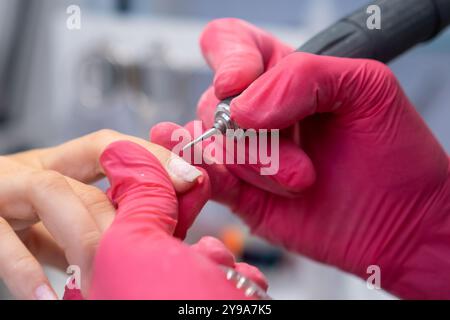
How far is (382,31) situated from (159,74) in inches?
33.7

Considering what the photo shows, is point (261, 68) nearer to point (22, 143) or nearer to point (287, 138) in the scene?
point (287, 138)

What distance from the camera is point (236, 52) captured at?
0.77 m

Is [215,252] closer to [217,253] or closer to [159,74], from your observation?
[217,253]

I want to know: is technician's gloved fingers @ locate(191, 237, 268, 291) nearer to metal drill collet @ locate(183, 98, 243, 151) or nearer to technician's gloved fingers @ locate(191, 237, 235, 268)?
technician's gloved fingers @ locate(191, 237, 235, 268)

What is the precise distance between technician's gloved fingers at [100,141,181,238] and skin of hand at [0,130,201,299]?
2 centimetres

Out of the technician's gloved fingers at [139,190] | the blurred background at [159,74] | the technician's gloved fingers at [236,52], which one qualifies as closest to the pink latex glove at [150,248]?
the technician's gloved fingers at [139,190]

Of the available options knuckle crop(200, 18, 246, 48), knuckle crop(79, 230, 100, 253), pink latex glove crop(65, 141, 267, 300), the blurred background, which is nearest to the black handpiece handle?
knuckle crop(200, 18, 246, 48)

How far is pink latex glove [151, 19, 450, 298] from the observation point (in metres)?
0.69

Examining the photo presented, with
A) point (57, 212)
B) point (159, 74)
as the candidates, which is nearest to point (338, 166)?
point (57, 212)

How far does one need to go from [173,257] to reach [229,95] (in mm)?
256

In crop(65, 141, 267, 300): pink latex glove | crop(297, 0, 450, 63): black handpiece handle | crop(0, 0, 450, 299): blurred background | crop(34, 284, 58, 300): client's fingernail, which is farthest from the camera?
crop(0, 0, 450, 299): blurred background

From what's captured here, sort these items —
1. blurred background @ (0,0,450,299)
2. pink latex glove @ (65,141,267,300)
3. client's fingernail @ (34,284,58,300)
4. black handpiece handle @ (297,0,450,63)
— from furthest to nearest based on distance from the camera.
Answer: blurred background @ (0,0,450,299) → black handpiece handle @ (297,0,450,63) → client's fingernail @ (34,284,58,300) → pink latex glove @ (65,141,267,300)

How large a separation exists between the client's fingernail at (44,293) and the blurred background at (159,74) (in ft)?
2.73
